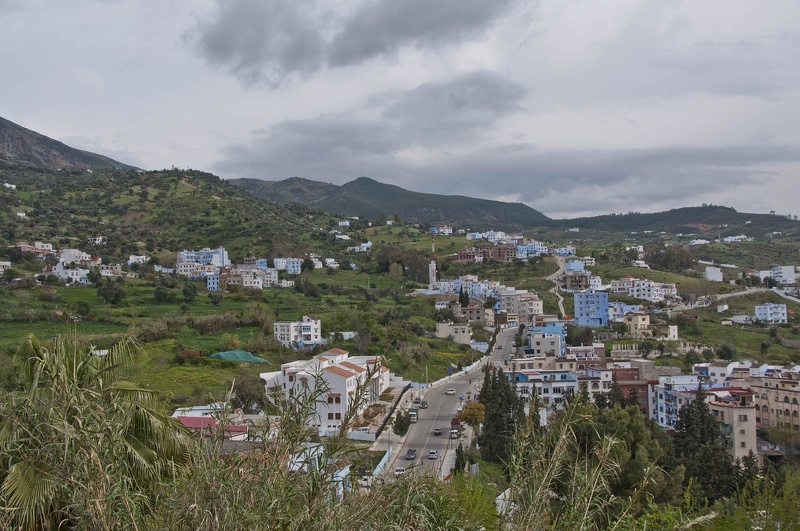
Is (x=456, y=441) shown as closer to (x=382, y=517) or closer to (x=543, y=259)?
(x=382, y=517)

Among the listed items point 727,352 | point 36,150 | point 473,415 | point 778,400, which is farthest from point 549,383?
point 36,150

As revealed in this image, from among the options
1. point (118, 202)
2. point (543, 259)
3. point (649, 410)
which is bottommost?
point (649, 410)

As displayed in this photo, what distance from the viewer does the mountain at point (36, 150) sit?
136 meters

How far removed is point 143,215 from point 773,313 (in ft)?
213

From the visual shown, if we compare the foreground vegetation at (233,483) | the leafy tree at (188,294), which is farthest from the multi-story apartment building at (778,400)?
the leafy tree at (188,294)

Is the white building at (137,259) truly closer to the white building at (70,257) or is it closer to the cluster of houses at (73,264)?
the cluster of houses at (73,264)

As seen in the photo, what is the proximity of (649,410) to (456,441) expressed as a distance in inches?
436

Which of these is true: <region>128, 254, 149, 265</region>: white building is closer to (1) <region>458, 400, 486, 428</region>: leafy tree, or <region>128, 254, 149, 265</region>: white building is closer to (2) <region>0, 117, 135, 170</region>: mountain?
(1) <region>458, 400, 486, 428</region>: leafy tree

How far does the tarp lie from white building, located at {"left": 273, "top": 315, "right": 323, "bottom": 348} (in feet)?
13.1

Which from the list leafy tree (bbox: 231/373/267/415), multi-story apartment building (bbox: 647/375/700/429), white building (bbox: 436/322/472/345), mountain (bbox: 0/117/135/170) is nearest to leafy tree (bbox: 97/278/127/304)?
leafy tree (bbox: 231/373/267/415)

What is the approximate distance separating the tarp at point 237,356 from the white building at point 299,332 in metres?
4.00

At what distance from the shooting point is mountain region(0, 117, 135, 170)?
136 metres

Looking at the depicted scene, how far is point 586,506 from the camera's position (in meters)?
3.30

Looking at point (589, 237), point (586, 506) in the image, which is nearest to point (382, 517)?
point (586, 506)
